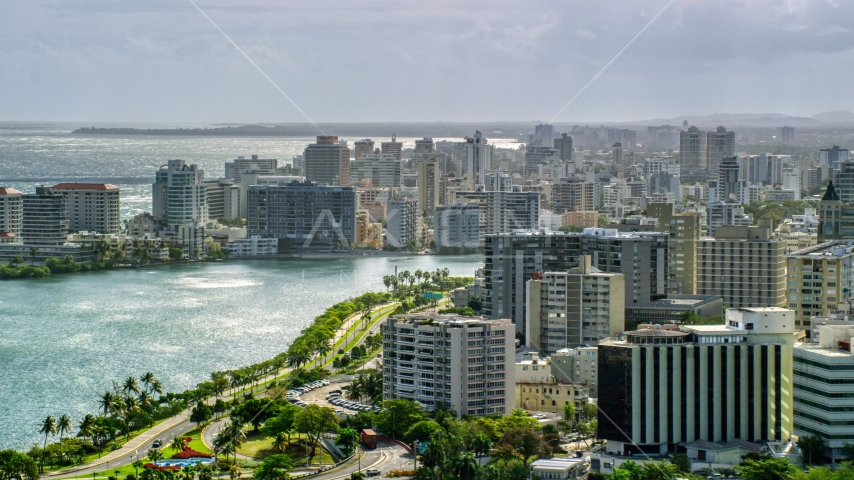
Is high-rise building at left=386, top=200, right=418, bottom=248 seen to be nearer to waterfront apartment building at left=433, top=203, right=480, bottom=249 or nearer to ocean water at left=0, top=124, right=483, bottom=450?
waterfront apartment building at left=433, top=203, right=480, bottom=249

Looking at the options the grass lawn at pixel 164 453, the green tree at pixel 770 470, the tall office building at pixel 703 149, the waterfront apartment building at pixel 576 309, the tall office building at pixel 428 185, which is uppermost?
the tall office building at pixel 703 149

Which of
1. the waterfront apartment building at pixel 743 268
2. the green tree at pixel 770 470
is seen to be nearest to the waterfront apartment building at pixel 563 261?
the waterfront apartment building at pixel 743 268

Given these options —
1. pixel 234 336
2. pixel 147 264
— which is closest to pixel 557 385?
pixel 234 336

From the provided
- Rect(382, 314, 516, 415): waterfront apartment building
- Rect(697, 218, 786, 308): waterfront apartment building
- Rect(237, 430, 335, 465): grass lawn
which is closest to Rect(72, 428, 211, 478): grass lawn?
Rect(237, 430, 335, 465): grass lawn

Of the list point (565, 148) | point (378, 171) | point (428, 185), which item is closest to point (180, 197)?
point (428, 185)

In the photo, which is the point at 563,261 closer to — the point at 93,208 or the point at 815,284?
the point at 815,284

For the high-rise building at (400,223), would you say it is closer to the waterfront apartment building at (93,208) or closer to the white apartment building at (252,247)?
the white apartment building at (252,247)
